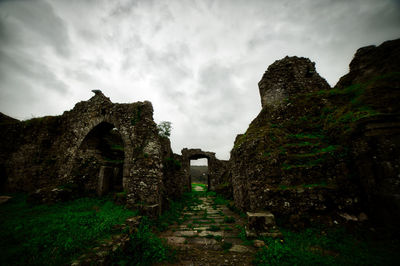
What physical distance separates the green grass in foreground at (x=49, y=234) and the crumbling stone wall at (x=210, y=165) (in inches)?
531

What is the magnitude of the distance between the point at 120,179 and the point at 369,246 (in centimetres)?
1062

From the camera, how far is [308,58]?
9.85 m

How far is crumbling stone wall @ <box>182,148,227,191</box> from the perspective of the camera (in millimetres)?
19078

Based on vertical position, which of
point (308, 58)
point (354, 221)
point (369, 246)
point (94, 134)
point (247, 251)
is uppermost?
point (308, 58)

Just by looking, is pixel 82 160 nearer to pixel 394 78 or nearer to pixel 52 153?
pixel 52 153

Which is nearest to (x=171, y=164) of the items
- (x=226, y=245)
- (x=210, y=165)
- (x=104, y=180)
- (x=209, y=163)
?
(x=104, y=180)

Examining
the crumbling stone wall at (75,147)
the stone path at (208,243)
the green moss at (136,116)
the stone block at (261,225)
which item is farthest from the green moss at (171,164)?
the stone block at (261,225)

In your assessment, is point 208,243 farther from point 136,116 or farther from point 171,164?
point 171,164

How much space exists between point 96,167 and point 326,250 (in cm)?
1033

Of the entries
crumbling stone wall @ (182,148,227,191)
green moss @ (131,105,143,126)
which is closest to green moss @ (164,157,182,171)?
green moss @ (131,105,143,126)

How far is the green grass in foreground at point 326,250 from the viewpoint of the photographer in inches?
117

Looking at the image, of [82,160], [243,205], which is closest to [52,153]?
[82,160]

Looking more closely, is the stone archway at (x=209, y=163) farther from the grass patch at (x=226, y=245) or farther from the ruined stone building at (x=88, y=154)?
the grass patch at (x=226, y=245)

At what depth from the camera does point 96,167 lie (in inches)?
333
